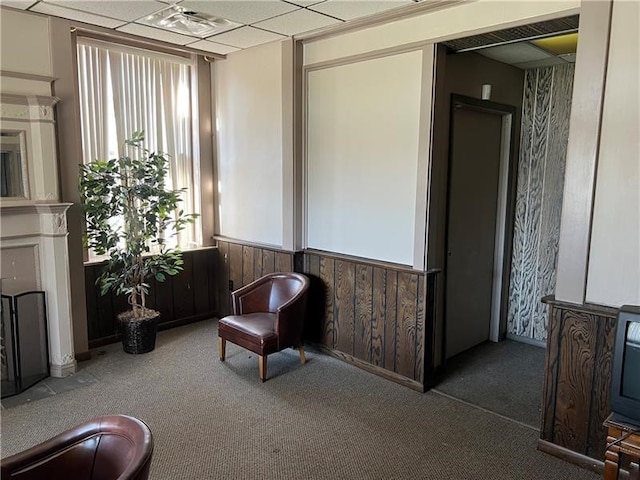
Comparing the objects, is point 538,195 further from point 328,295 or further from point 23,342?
point 23,342

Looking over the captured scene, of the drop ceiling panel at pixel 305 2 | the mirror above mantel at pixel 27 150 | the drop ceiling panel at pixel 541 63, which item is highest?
the drop ceiling panel at pixel 305 2

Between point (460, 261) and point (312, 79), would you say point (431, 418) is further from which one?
point (312, 79)

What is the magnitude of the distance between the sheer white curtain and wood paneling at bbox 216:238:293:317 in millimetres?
395

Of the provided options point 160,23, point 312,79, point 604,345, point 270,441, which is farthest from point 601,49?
point 160,23

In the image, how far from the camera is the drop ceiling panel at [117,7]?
3.13 meters

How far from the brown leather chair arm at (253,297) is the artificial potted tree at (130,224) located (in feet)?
2.02

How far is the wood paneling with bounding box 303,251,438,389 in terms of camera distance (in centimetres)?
340

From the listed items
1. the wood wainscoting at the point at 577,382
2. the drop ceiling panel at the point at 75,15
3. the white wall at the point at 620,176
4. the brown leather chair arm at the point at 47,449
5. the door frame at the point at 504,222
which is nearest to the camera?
the brown leather chair arm at the point at 47,449

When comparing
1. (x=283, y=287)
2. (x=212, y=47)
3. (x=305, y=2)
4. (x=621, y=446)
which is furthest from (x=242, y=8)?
(x=621, y=446)

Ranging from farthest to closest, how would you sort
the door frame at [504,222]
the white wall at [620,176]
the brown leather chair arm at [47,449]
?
the door frame at [504,222] → the white wall at [620,176] → the brown leather chair arm at [47,449]

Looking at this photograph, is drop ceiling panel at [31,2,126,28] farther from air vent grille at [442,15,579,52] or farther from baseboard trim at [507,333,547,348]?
baseboard trim at [507,333,547,348]

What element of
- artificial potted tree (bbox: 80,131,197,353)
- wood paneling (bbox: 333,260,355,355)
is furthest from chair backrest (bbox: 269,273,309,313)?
artificial potted tree (bbox: 80,131,197,353)

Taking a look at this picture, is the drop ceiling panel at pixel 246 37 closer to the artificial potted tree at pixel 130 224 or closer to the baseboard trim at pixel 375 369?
the artificial potted tree at pixel 130 224

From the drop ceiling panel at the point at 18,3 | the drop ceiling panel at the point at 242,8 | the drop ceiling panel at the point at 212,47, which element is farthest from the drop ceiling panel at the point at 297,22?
the drop ceiling panel at the point at 18,3
